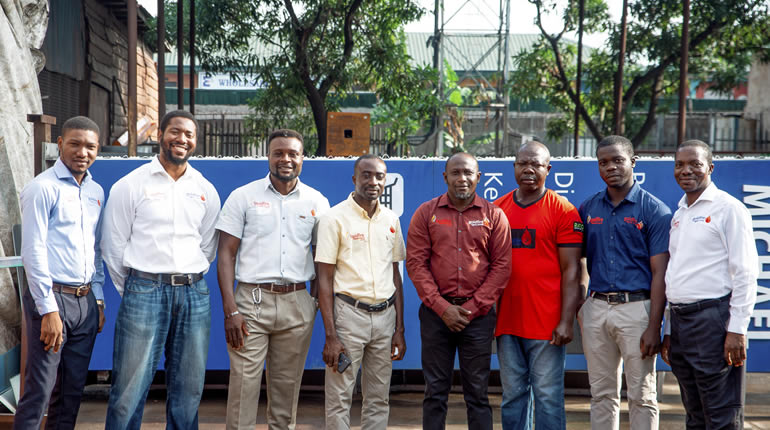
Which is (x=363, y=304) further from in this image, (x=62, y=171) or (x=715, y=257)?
(x=715, y=257)

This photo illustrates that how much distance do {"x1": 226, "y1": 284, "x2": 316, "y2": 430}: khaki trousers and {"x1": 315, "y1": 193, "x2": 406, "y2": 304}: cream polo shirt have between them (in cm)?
28

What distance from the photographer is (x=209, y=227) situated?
13.2 ft

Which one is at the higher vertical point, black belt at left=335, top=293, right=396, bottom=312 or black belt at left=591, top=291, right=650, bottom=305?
black belt at left=591, top=291, right=650, bottom=305

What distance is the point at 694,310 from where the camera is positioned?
12.2ft

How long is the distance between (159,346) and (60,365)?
0.56m

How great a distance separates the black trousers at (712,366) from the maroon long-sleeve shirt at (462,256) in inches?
40.8

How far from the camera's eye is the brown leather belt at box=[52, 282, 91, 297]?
12.1 feet

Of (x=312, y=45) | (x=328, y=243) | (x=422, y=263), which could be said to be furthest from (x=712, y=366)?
(x=312, y=45)

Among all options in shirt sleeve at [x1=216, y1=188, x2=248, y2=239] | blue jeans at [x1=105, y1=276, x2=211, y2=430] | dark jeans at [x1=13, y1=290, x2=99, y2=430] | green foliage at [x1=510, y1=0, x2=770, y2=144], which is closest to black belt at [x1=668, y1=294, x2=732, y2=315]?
shirt sleeve at [x1=216, y1=188, x2=248, y2=239]

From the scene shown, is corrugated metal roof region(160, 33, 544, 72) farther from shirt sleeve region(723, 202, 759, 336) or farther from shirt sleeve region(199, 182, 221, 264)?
shirt sleeve region(723, 202, 759, 336)

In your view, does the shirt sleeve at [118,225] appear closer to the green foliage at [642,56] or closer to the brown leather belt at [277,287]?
the brown leather belt at [277,287]

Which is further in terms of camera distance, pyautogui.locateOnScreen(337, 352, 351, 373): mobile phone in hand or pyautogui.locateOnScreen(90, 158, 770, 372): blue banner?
pyautogui.locateOnScreen(90, 158, 770, 372): blue banner

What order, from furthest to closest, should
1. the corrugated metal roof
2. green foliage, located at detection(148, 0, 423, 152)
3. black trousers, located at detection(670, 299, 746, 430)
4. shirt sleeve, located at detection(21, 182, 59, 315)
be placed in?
the corrugated metal roof
green foliage, located at detection(148, 0, 423, 152)
black trousers, located at detection(670, 299, 746, 430)
shirt sleeve, located at detection(21, 182, 59, 315)

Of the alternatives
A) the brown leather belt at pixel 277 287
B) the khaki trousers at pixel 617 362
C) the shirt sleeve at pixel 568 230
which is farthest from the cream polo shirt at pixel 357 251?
the khaki trousers at pixel 617 362
